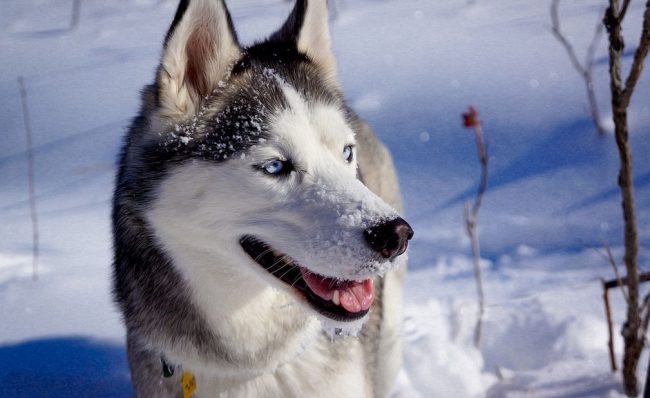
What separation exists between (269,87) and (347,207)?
435mm

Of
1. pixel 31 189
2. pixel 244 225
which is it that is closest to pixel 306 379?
pixel 244 225

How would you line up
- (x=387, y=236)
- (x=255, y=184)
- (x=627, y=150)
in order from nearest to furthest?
(x=387, y=236), (x=255, y=184), (x=627, y=150)

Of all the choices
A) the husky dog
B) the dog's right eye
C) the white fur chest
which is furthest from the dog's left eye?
the white fur chest

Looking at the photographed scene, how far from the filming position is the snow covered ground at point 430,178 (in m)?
2.41

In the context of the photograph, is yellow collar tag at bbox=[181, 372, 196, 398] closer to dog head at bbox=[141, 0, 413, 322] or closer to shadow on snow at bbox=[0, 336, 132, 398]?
dog head at bbox=[141, 0, 413, 322]

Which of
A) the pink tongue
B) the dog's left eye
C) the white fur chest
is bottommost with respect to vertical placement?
the white fur chest

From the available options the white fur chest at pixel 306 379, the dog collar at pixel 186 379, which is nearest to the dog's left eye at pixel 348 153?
the white fur chest at pixel 306 379

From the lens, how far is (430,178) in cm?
337

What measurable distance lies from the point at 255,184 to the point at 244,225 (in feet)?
0.30

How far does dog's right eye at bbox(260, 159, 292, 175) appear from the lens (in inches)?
54.0

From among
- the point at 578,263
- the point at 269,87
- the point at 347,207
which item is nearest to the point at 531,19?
the point at 578,263

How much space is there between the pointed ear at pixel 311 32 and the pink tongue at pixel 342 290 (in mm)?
683

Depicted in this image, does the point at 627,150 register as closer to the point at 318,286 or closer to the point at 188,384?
the point at 318,286

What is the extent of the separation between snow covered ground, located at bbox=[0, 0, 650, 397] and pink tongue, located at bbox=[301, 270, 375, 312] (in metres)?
0.94
